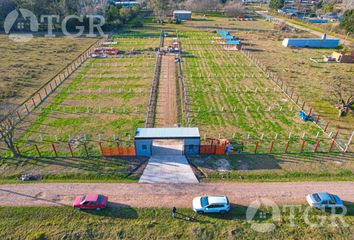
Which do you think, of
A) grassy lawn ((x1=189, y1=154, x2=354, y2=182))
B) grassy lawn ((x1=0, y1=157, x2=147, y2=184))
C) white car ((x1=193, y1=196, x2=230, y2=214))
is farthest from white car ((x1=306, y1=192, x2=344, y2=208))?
grassy lawn ((x1=0, y1=157, x2=147, y2=184))

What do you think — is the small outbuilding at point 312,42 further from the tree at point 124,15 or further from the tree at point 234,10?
the tree at point 234,10

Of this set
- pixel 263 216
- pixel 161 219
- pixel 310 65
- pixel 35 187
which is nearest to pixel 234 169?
pixel 263 216

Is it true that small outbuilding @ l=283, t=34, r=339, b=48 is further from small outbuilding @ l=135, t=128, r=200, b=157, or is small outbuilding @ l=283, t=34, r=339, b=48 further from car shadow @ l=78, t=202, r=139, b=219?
car shadow @ l=78, t=202, r=139, b=219

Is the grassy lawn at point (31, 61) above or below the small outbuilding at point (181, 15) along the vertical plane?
below

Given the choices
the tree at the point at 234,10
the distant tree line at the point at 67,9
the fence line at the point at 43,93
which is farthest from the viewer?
the tree at the point at 234,10

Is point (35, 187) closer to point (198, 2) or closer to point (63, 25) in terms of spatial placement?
point (63, 25)

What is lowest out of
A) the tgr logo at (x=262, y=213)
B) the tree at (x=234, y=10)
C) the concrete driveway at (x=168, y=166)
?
the tgr logo at (x=262, y=213)

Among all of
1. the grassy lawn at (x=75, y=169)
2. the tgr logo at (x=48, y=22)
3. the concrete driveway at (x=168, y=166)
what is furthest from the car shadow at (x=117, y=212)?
Result: the tgr logo at (x=48, y=22)
